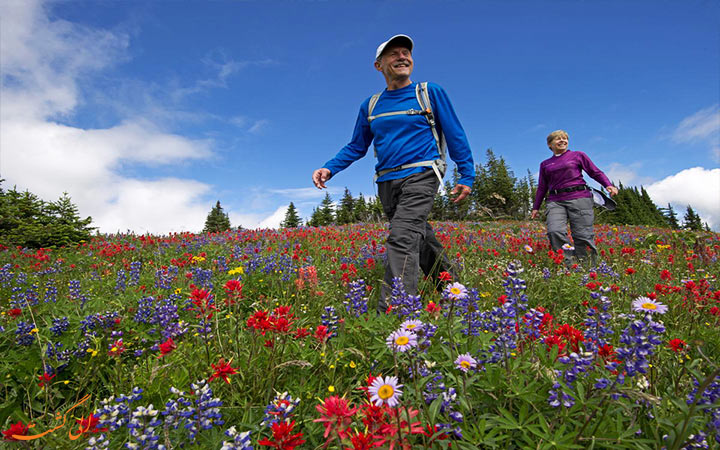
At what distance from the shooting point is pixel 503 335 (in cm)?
180

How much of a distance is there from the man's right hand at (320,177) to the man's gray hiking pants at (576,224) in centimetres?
484

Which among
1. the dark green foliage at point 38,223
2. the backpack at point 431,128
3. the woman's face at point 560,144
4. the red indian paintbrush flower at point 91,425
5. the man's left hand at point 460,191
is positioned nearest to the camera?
the red indian paintbrush flower at point 91,425

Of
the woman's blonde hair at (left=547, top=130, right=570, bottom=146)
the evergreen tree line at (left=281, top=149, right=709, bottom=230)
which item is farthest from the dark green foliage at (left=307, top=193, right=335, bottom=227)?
the woman's blonde hair at (left=547, top=130, right=570, bottom=146)

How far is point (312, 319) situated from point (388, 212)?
5.86ft

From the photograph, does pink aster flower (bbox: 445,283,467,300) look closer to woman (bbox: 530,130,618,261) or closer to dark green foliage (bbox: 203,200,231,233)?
woman (bbox: 530,130,618,261)

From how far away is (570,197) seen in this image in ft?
21.5

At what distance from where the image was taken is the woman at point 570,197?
641cm

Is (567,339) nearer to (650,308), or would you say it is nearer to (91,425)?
(650,308)

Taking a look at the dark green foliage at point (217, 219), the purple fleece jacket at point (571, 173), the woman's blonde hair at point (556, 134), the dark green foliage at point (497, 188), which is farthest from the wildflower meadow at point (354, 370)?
the dark green foliage at point (497, 188)

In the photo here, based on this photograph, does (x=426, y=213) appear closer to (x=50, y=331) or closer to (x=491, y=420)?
(x=491, y=420)

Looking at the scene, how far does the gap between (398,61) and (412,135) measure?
97cm

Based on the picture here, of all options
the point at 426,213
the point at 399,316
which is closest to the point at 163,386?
the point at 399,316

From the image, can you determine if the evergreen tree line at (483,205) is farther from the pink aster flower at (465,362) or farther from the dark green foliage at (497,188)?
the pink aster flower at (465,362)

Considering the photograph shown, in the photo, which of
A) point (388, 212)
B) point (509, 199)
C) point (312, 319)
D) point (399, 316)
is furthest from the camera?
point (509, 199)
